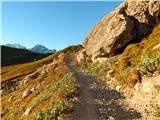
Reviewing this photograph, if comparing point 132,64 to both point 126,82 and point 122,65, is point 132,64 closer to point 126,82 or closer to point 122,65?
point 122,65

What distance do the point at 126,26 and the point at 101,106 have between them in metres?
26.9

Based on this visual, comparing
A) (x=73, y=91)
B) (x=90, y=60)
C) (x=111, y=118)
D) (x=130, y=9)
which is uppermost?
(x=130, y=9)

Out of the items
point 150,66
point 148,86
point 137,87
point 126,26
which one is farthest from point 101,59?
point 148,86

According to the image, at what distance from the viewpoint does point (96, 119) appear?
22562 mm

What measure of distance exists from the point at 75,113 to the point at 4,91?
62.1 metres

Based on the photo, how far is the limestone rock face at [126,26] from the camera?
50375 millimetres

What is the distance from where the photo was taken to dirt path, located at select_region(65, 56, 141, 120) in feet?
76.0

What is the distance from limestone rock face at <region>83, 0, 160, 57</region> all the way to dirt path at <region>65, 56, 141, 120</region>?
18182mm

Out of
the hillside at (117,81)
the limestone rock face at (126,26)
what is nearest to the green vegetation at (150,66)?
the hillside at (117,81)

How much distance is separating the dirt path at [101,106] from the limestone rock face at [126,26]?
18182 mm

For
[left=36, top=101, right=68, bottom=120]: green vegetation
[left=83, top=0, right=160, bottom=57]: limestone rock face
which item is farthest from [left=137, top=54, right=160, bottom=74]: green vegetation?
[left=83, top=0, right=160, bottom=57]: limestone rock face

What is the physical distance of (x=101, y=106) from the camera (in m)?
26.1

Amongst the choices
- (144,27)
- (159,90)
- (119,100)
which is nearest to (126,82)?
(119,100)

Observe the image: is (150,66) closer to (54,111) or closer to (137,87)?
(137,87)
